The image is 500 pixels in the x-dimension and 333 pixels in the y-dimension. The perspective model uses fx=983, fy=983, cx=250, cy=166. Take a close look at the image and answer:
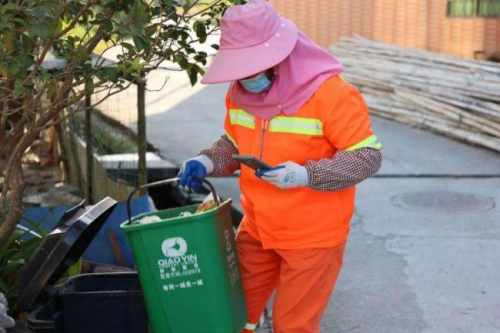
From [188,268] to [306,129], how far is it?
2.26ft

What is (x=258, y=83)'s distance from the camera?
12.2ft

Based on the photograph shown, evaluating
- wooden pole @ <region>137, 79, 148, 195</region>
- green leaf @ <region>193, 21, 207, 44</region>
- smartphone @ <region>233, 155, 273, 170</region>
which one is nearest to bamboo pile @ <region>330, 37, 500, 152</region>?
wooden pole @ <region>137, 79, 148, 195</region>

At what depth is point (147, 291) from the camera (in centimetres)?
377

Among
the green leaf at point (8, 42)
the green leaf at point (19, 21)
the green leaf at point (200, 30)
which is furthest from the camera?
the green leaf at point (200, 30)

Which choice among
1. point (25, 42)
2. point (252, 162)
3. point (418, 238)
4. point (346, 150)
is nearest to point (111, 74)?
point (25, 42)

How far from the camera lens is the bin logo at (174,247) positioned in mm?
3648

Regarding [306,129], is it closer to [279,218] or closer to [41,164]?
[279,218]

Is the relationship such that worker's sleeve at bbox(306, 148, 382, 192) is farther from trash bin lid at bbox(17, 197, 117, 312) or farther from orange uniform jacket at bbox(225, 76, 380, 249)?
trash bin lid at bbox(17, 197, 117, 312)

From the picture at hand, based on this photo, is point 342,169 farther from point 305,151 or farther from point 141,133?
point 141,133

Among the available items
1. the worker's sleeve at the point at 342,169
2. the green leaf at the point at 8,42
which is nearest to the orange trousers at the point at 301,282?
the worker's sleeve at the point at 342,169

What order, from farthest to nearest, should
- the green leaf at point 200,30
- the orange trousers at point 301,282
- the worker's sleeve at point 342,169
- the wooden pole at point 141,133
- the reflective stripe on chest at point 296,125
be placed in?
the wooden pole at point 141,133, the green leaf at point 200,30, the orange trousers at point 301,282, the reflective stripe on chest at point 296,125, the worker's sleeve at point 342,169

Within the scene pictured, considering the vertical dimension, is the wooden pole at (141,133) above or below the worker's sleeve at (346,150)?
below

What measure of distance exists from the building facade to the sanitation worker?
775 cm

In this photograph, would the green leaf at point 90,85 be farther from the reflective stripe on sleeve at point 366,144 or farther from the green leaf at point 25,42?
the reflective stripe on sleeve at point 366,144
